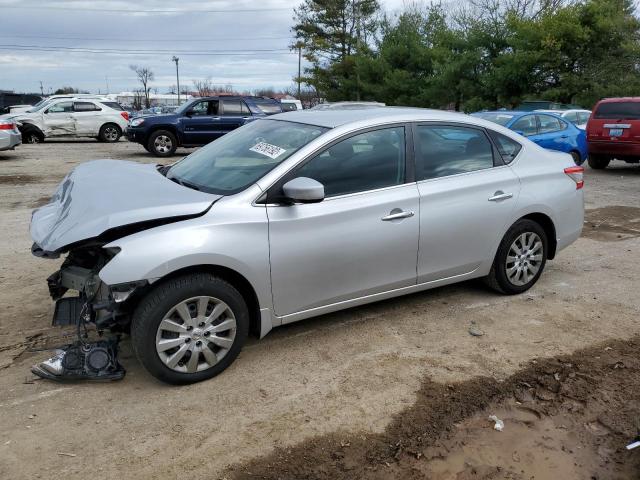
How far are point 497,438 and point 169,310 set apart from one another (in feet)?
6.44

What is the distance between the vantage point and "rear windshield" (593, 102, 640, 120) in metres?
12.6

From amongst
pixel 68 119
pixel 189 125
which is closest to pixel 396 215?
pixel 189 125

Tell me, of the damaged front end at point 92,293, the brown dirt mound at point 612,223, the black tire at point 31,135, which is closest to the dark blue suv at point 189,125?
the black tire at point 31,135

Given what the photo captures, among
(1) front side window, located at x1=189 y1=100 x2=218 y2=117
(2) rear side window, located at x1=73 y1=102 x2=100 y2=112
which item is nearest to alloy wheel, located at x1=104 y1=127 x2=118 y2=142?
(2) rear side window, located at x1=73 y1=102 x2=100 y2=112

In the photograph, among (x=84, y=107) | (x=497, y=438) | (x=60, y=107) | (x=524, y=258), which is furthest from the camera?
(x=84, y=107)

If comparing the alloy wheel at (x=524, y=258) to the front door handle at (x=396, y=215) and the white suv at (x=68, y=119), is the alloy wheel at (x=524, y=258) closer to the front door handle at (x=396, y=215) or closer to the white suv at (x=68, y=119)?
the front door handle at (x=396, y=215)

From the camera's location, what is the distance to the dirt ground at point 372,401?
283 cm

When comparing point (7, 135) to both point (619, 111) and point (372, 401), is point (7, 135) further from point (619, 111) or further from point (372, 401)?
point (619, 111)

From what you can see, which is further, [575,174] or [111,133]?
[111,133]

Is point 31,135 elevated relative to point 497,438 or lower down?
elevated

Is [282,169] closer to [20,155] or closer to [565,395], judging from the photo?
[565,395]

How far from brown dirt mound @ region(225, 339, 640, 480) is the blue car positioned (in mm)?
9248

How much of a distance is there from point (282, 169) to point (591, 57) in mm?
24191

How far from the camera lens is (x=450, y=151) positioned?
453cm
